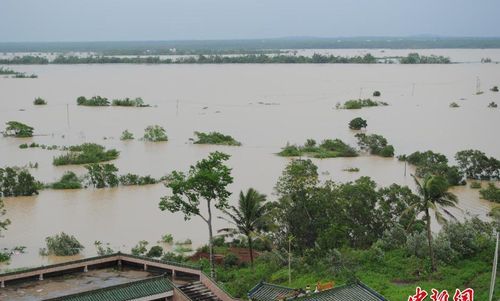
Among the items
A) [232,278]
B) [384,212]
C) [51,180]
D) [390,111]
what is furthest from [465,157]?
[390,111]

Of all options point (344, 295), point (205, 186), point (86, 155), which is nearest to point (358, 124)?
point (86, 155)

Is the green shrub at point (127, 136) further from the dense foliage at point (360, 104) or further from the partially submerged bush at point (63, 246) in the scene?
the partially submerged bush at point (63, 246)

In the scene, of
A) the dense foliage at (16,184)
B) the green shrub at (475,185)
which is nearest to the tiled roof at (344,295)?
the green shrub at (475,185)

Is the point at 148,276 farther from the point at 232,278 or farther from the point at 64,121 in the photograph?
the point at 64,121

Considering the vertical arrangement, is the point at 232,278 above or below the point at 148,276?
below

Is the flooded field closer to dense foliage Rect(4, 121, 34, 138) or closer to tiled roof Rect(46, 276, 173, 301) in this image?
dense foliage Rect(4, 121, 34, 138)
